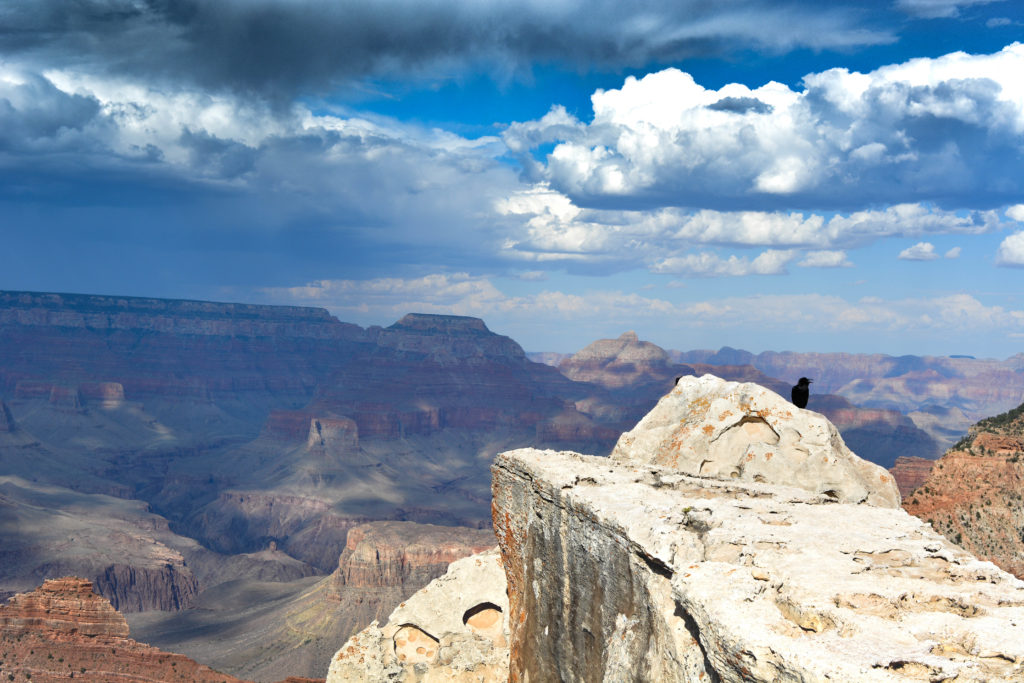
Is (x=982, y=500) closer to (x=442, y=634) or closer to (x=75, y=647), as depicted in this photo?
(x=442, y=634)

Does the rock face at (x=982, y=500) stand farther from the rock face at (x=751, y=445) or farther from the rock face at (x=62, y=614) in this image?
the rock face at (x=62, y=614)

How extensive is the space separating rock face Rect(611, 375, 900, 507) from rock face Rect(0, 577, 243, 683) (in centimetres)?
5628

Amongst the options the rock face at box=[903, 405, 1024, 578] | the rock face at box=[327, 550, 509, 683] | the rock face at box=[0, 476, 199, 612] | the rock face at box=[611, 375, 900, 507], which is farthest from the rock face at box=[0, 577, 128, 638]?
the rock face at box=[0, 476, 199, 612]

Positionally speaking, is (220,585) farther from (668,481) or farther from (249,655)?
(668,481)

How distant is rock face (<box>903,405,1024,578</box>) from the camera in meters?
45.9

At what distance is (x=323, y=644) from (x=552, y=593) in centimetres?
12010

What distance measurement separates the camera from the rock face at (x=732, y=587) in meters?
6.98

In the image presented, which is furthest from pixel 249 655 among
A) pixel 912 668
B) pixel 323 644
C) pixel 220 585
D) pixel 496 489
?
pixel 912 668

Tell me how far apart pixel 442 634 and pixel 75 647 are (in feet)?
217

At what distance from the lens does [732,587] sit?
7934 millimetres

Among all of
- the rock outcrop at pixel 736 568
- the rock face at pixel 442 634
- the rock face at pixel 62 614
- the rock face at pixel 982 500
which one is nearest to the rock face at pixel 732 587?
the rock outcrop at pixel 736 568

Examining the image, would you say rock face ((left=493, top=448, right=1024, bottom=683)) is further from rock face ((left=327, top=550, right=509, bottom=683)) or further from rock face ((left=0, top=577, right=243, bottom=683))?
rock face ((left=0, top=577, right=243, bottom=683))

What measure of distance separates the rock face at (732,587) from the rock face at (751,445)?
1575mm

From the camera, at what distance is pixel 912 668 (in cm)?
657
